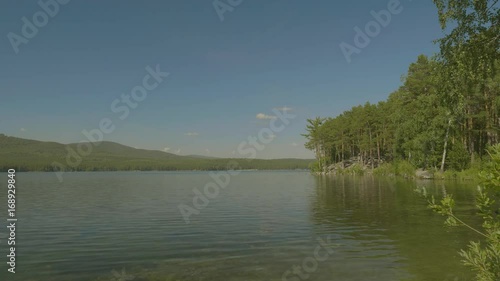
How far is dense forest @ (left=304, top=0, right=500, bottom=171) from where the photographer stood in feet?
55.1

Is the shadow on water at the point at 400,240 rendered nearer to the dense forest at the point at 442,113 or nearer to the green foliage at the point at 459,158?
the dense forest at the point at 442,113

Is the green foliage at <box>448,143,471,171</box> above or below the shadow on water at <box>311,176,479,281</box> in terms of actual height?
above

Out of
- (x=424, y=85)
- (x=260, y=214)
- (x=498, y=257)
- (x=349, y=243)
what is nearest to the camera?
(x=498, y=257)

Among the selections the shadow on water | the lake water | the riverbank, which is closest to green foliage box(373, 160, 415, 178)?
the riverbank

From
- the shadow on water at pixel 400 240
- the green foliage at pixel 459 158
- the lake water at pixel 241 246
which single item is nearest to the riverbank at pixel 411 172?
the green foliage at pixel 459 158

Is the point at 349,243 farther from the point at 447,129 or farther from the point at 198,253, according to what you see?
the point at 447,129

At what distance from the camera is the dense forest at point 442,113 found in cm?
1680

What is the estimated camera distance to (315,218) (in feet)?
74.3

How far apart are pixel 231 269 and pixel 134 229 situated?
979cm

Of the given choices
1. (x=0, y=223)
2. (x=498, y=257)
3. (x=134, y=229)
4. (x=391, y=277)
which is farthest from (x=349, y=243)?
(x=0, y=223)

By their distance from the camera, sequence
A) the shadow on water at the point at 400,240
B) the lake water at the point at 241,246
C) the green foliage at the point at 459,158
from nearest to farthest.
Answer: the shadow on water at the point at 400,240
the lake water at the point at 241,246
the green foliage at the point at 459,158

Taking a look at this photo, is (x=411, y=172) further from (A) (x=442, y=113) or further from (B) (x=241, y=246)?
(B) (x=241, y=246)

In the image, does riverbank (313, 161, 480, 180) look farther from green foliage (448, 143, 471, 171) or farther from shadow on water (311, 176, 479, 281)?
shadow on water (311, 176, 479, 281)

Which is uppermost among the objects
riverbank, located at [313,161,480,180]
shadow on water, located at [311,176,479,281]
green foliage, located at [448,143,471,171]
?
green foliage, located at [448,143,471,171]
